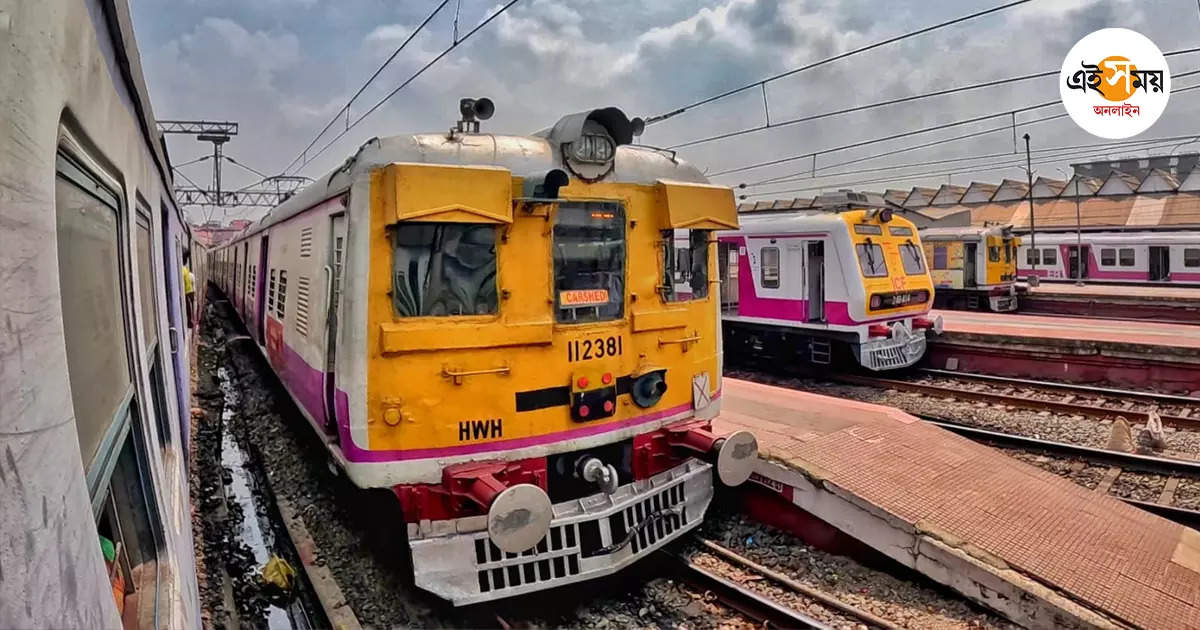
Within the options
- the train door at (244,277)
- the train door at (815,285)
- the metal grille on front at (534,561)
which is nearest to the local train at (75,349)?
the metal grille on front at (534,561)

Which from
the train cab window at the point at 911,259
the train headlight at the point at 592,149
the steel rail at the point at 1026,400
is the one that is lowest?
the steel rail at the point at 1026,400

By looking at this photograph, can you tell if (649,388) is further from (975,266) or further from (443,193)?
(975,266)

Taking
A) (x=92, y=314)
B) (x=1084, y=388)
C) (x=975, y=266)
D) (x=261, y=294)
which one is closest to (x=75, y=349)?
(x=92, y=314)

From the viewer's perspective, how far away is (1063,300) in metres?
22.0

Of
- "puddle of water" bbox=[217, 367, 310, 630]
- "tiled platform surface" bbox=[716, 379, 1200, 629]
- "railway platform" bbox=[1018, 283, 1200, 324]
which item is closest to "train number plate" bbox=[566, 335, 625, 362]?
"tiled platform surface" bbox=[716, 379, 1200, 629]

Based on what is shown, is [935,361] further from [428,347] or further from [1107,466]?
[428,347]

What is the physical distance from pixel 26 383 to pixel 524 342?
354cm

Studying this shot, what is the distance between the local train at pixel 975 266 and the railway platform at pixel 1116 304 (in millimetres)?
1239

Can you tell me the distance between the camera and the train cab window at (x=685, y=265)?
18.4ft

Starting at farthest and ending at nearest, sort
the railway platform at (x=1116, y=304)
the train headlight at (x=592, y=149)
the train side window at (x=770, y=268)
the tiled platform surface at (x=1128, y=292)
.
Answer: the tiled platform surface at (x=1128, y=292) → the railway platform at (x=1116, y=304) → the train side window at (x=770, y=268) → the train headlight at (x=592, y=149)

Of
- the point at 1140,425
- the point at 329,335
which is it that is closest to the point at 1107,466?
the point at 1140,425

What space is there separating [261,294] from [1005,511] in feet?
29.4

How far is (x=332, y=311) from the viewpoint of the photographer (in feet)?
16.1

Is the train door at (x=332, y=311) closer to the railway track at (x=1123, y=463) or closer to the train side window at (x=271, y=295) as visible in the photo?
the train side window at (x=271, y=295)
